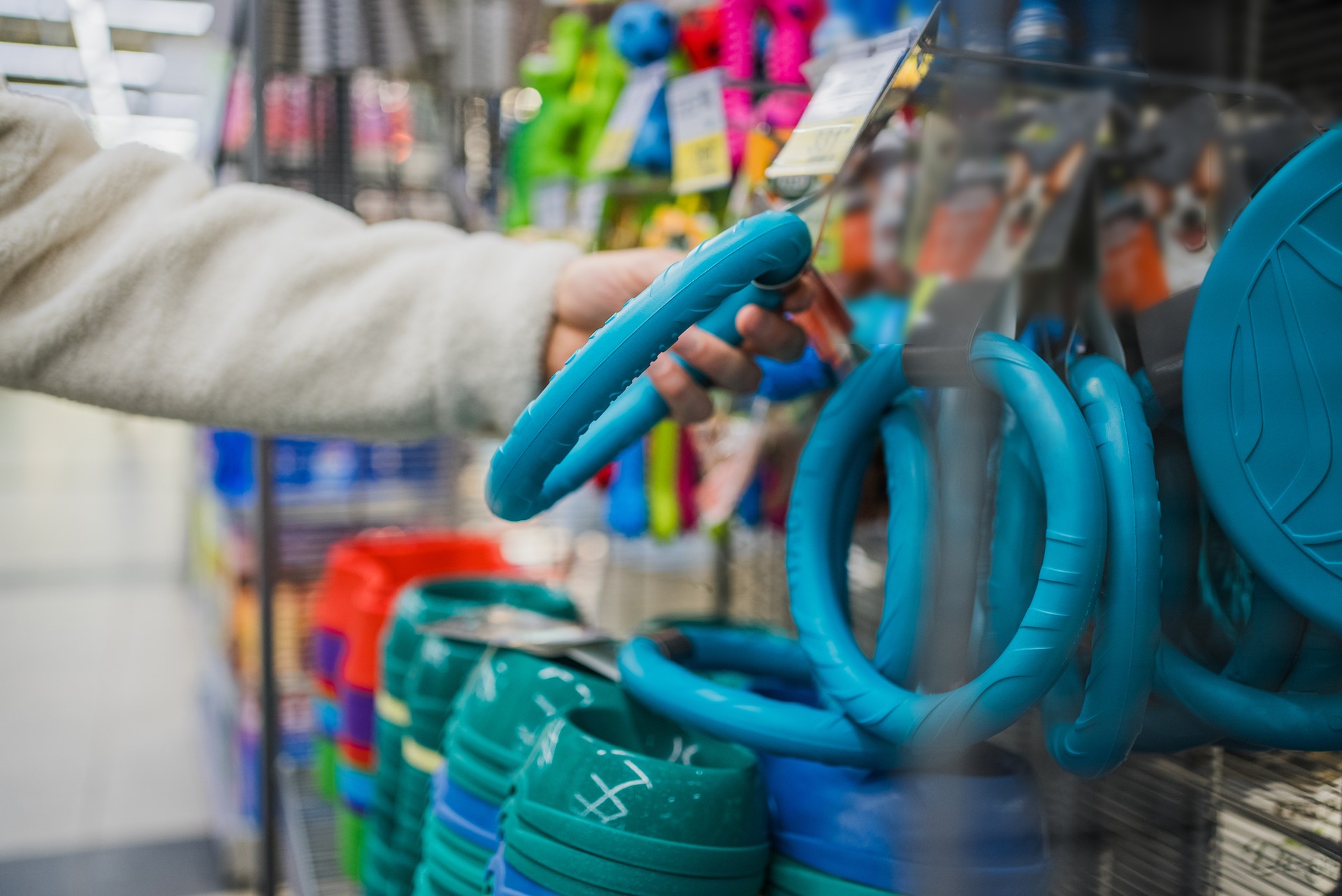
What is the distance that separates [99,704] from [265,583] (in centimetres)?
199

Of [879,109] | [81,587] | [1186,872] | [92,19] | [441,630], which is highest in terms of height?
[92,19]

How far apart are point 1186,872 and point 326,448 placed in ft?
5.48

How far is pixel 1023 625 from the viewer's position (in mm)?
371

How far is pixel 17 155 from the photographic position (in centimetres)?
66

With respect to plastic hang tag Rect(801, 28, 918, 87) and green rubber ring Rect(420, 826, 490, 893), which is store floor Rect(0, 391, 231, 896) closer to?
green rubber ring Rect(420, 826, 490, 893)

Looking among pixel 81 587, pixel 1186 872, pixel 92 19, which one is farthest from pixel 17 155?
pixel 81 587

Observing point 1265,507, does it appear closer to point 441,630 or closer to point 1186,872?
point 1186,872

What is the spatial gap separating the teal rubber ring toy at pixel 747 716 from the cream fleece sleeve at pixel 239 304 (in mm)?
264

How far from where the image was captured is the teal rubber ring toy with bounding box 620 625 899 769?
44 cm

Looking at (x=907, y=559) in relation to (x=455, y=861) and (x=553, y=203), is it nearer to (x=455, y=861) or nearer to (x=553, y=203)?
(x=455, y=861)

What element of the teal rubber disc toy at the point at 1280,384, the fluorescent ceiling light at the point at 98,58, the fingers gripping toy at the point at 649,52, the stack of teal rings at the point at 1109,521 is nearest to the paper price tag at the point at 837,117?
the stack of teal rings at the point at 1109,521

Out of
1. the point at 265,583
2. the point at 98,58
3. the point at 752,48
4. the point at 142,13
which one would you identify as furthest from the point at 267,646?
the point at 98,58

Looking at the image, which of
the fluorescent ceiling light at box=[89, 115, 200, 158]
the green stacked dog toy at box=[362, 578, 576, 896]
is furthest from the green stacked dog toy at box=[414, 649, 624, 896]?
the fluorescent ceiling light at box=[89, 115, 200, 158]

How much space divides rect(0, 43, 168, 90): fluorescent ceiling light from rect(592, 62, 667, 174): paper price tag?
3.39 meters
